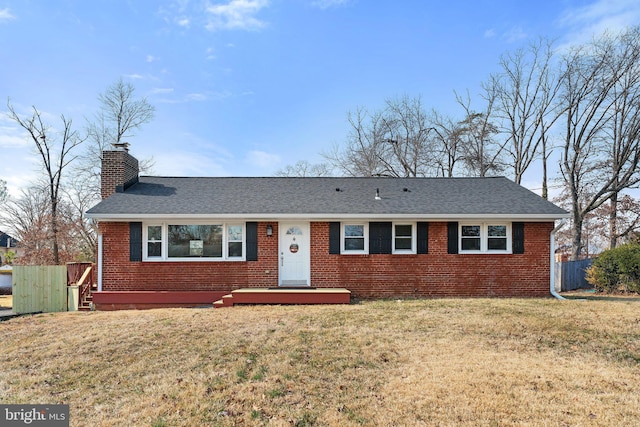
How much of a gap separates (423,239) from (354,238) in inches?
84.5

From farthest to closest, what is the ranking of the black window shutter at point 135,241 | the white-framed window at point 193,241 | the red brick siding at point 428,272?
the red brick siding at point 428,272
the white-framed window at point 193,241
the black window shutter at point 135,241

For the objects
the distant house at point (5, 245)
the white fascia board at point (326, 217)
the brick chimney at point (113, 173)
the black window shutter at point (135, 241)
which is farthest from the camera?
the distant house at point (5, 245)

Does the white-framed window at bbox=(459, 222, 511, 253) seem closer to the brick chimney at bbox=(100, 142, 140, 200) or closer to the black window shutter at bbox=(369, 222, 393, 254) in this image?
the black window shutter at bbox=(369, 222, 393, 254)

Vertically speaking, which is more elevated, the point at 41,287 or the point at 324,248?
the point at 324,248

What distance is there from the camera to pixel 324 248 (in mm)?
12445

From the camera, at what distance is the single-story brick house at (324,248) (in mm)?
12102

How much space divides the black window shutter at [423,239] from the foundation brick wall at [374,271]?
147 mm

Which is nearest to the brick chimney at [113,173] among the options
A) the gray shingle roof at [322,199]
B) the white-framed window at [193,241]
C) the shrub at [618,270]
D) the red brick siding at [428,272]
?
the gray shingle roof at [322,199]

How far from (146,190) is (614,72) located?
24104 millimetres

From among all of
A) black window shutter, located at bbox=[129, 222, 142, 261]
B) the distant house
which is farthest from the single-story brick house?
the distant house

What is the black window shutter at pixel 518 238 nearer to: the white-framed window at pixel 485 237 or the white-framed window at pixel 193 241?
the white-framed window at pixel 485 237

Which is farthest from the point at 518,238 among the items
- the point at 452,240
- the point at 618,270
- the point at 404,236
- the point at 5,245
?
the point at 5,245

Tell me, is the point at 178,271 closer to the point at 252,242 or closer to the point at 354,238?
the point at 252,242

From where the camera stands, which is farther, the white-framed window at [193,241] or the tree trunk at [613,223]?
the tree trunk at [613,223]
